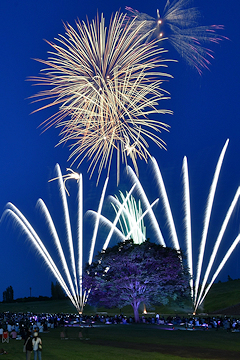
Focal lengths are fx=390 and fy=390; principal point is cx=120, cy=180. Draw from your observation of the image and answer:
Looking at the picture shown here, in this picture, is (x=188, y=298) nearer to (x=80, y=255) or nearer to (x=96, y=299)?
(x=96, y=299)

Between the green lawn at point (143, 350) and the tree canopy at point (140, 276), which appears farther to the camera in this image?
the tree canopy at point (140, 276)

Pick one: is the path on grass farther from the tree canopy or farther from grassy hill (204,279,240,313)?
grassy hill (204,279,240,313)

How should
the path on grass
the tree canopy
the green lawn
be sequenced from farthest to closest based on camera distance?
1. the tree canopy
2. the path on grass
3. the green lawn

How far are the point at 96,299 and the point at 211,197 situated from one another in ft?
62.2

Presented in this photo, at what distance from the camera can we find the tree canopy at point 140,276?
4456 centimetres

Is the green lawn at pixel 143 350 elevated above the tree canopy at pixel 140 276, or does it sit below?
below

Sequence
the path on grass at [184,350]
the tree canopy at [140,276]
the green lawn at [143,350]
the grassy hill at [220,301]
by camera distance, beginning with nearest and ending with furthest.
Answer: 1. the green lawn at [143,350]
2. the path on grass at [184,350]
3. the tree canopy at [140,276]
4. the grassy hill at [220,301]

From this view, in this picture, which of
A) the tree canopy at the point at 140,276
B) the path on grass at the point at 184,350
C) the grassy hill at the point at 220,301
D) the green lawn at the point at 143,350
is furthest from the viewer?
the grassy hill at the point at 220,301

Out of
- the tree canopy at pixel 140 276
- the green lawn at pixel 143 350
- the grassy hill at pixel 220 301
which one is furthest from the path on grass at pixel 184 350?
the grassy hill at pixel 220 301

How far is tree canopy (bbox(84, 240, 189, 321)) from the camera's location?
146ft

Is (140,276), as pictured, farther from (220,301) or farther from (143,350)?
(220,301)

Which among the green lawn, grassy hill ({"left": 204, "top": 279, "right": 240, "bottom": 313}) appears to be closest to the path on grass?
the green lawn

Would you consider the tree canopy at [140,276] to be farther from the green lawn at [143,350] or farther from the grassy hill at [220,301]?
the grassy hill at [220,301]

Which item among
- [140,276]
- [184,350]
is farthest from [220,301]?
[184,350]
